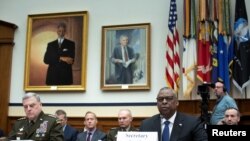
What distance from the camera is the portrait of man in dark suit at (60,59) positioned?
29.3 feet

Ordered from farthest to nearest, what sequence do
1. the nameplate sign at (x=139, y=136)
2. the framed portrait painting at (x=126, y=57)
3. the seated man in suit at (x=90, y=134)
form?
the framed portrait painting at (x=126, y=57) → the seated man in suit at (x=90, y=134) → the nameplate sign at (x=139, y=136)

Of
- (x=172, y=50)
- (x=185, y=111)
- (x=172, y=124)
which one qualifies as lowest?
(x=185, y=111)

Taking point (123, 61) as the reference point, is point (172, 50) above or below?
above

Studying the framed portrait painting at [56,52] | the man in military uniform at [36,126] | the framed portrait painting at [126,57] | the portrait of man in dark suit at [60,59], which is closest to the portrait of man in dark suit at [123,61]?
the framed portrait painting at [126,57]

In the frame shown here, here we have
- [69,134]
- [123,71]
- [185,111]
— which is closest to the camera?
[69,134]

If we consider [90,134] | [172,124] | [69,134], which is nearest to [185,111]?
[90,134]

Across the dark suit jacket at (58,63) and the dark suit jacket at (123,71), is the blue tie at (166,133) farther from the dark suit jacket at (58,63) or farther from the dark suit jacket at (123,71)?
the dark suit jacket at (58,63)

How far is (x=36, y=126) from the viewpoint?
4.22m

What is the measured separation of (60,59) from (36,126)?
489 cm

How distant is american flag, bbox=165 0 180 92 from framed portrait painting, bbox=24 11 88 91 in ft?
6.24

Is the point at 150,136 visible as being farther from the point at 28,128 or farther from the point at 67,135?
the point at 67,135

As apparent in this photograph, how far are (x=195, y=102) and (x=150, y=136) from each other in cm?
474

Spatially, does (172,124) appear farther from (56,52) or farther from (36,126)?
(56,52)

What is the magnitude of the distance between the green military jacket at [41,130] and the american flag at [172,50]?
4.16m
